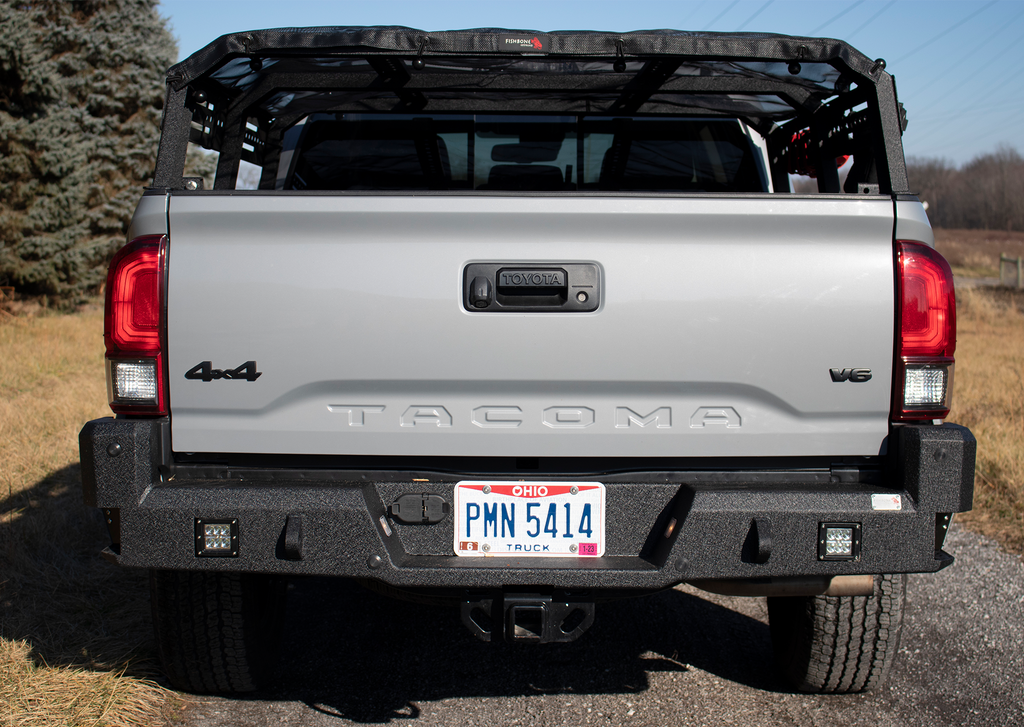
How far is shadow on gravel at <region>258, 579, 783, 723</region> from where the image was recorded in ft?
8.89

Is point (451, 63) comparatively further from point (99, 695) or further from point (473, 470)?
point (99, 695)

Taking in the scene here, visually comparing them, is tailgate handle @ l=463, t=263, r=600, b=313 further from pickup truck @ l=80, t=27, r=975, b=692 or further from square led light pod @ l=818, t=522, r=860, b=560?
square led light pod @ l=818, t=522, r=860, b=560

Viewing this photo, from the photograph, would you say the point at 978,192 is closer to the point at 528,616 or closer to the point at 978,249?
the point at 978,249

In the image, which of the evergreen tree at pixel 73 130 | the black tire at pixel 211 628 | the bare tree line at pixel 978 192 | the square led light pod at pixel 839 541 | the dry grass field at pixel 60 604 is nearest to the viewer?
the square led light pod at pixel 839 541

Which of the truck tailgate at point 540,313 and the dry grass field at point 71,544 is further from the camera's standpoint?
the dry grass field at point 71,544

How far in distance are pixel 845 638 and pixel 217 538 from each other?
2.02 m

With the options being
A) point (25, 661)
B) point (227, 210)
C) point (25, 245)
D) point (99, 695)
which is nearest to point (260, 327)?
point (227, 210)

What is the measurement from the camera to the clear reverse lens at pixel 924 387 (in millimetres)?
2004

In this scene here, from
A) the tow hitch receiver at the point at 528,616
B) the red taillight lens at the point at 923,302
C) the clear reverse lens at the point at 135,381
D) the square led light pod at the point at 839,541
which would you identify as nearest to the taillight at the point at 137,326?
the clear reverse lens at the point at 135,381

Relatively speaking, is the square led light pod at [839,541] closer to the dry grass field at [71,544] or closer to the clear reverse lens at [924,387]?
the clear reverse lens at [924,387]

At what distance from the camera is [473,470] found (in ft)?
6.93

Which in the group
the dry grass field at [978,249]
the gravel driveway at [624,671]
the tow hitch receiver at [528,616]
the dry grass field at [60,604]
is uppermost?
A: the dry grass field at [978,249]

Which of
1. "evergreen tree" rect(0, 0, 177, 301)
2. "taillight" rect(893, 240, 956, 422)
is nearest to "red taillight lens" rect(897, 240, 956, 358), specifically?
"taillight" rect(893, 240, 956, 422)

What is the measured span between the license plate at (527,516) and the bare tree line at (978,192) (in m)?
75.6
